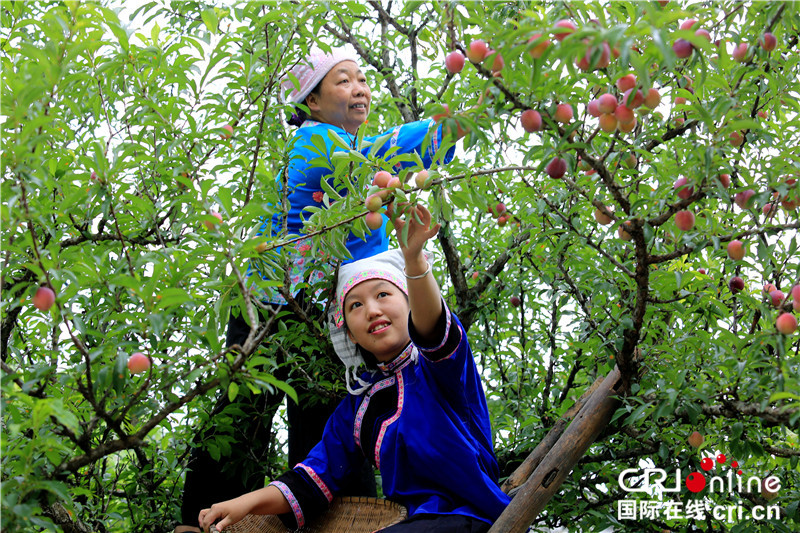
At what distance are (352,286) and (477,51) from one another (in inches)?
33.9

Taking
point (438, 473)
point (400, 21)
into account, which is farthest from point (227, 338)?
point (400, 21)

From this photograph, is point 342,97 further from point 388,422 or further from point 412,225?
point 388,422

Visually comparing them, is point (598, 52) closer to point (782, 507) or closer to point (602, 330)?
point (602, 330)

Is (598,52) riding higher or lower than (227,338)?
higher

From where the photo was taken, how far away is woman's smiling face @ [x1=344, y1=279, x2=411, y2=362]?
2.04 metres

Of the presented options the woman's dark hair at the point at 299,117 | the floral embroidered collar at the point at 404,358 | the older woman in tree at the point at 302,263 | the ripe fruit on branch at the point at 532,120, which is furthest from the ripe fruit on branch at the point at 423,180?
the woman's dark hair at the point at 299,117

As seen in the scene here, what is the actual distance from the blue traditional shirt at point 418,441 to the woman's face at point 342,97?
2.87ft

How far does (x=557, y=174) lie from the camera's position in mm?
1433

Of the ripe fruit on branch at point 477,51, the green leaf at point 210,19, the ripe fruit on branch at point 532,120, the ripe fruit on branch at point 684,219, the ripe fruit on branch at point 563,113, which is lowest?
the ripe fruit on branch at point 684,219

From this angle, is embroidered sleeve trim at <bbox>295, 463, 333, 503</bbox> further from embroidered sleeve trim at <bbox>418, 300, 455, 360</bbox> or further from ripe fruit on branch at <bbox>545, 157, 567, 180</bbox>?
ripe fruit on branch at <bbox>545, 157, 567, 180</bbox>

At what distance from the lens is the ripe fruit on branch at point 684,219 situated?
161 centimetres

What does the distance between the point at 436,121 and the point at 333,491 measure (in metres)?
1.22

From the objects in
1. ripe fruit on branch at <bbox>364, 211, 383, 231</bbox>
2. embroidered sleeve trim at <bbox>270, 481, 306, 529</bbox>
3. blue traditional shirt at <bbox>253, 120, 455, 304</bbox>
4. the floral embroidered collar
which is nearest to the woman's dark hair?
blue traditional shirt at <bbox>253, 120, 455, 304</bbox>

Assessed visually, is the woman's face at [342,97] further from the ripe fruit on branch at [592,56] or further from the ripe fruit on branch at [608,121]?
the ripe fruit on branch at [592,56]
